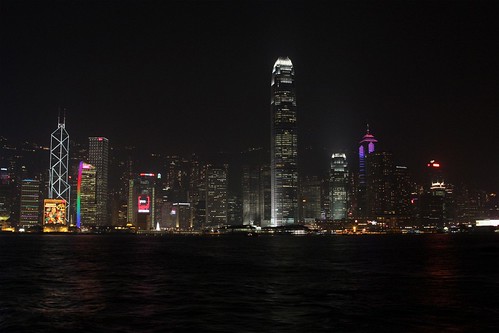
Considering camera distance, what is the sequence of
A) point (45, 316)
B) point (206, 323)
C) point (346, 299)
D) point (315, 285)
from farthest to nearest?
point (315, 285)
point (346, 299)
point (45, 316)
point (206, 323)

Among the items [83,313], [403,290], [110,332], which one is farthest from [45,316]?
[403,290]

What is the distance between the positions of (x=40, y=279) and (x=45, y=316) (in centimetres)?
2274

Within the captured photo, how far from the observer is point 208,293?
43.5 metres

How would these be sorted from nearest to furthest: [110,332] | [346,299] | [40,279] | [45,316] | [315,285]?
[110,332]
[45,316]
[346,299]
[315,285]
[40,279]

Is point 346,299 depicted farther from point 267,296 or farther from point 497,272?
point 497,272

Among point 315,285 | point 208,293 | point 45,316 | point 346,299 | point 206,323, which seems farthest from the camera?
point 315,285

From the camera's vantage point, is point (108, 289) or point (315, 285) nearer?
point (108, 289)

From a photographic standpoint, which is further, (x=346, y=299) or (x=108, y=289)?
(x=108, y=289)

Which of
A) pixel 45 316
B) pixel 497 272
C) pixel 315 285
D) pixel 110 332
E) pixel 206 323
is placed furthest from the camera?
pixel 497 272

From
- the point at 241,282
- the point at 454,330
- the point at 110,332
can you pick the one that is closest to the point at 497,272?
the point at 241,282

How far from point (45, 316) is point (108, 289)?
42.0ft

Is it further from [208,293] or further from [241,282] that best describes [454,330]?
[241,282]

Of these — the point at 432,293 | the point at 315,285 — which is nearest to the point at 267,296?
the point at 315,285

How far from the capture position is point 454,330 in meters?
28.5
